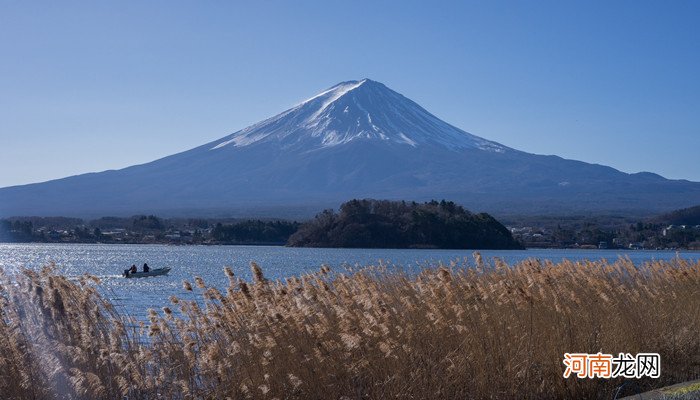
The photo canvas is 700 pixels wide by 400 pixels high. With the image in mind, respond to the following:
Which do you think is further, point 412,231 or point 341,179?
point 341,179

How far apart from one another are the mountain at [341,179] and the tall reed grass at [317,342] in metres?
116

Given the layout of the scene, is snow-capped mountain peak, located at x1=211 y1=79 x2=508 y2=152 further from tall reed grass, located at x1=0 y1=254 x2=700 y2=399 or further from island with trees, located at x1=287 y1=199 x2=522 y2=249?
tall reed grass, located at x1=0 y1=254 x2=700 y2=399

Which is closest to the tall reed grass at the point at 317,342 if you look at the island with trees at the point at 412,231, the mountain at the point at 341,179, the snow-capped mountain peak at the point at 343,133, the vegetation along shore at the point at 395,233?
the island with trees at the point at 412,231

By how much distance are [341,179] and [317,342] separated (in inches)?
6301

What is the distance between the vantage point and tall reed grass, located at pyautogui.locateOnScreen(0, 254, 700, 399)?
8328mm

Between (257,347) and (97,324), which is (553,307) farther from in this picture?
(97,324)

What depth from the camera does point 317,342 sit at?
8.38 meters

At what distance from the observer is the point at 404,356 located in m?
8.56

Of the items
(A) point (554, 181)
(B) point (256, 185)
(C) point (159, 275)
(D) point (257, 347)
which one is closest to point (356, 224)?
(C) point (159, 275)

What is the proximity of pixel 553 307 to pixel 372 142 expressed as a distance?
17343 centimetres

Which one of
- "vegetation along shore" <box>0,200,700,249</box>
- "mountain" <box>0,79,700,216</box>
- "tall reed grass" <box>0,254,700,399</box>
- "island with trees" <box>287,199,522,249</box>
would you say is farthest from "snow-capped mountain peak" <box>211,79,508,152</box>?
"tall reed grass" <box>0,254,700,399</box>

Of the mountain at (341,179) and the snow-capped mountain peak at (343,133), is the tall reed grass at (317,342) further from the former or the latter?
the snow-capped mountain peak at (343,133)

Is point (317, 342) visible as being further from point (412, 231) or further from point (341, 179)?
point (341, 179)

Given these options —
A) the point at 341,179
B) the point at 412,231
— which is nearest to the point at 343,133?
the point at 341,179
